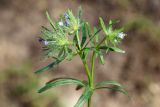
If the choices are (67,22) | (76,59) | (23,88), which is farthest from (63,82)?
(76,59)

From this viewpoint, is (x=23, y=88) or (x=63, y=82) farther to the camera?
(x=23, y=88)

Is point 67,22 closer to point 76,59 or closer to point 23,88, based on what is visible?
point 23,88

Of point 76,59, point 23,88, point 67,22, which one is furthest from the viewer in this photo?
point 76,59

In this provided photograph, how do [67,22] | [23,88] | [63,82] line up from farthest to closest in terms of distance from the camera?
[23,88], [63,82], [67,22]

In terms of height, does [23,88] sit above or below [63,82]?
below

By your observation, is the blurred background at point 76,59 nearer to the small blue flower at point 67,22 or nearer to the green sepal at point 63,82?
the green sepal at point 63,82

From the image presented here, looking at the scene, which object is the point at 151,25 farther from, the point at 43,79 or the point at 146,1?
the point at 43,79

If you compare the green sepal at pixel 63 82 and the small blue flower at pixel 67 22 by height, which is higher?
the small blue flower at pixel 67 22

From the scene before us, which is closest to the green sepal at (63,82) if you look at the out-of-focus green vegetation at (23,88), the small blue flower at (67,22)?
the small blue flower at (67,22)
